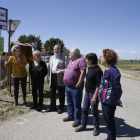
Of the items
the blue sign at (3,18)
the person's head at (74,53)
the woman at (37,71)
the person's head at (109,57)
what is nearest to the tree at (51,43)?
the blue sign at (3,18)

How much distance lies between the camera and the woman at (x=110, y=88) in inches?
91.5

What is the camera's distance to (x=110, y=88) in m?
2.38

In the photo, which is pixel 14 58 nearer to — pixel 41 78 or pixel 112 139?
pixel 41 78

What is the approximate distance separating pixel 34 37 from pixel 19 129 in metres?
50.9

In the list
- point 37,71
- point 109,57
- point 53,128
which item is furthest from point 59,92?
point 109,57

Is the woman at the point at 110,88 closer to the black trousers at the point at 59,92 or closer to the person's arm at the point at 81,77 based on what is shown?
the person's arm at the point at 81,77

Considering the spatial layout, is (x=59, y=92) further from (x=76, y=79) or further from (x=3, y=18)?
(x=3, y=18)

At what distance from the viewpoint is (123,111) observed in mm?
4336

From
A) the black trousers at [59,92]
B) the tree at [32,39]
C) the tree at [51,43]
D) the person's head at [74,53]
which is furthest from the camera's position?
the tree at [51,43]

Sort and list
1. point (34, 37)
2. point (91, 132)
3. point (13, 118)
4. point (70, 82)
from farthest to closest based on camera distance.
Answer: point (34, 37) → point (13, 118) → point (70, 82) → point (91, 132)

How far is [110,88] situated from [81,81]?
3.01 feet

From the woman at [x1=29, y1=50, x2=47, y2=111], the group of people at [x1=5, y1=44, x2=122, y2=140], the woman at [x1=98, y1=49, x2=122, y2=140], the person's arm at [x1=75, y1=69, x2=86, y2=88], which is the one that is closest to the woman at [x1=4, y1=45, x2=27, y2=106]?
the group of people at [x1=5, y1=44, x2=122, y2=140]

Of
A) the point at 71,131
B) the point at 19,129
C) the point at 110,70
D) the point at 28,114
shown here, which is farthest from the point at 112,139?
the point at 28,114

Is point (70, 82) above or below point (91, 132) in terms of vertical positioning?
above
